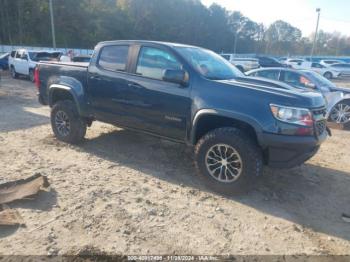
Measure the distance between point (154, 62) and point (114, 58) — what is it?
862mm

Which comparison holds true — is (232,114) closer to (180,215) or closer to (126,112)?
(180,215)

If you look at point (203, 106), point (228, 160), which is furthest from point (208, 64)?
point (228, 160)

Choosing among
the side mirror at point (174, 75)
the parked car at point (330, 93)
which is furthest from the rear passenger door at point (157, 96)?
the parked car at point (330, 93)

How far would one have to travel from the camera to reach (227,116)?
420cm

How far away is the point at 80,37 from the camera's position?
40156 millimetres

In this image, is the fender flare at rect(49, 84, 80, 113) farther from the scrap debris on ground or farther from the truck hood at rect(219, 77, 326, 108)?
the truck hood at rect(219, 77, 326, 108)

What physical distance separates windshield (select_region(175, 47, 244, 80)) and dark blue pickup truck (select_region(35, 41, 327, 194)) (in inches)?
0.8

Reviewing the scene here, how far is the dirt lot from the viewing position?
3281 millimetres

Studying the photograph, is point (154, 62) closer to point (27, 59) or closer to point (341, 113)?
point (341, 113)

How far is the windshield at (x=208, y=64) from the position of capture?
4.67 metres

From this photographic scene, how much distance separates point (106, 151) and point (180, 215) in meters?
2.56

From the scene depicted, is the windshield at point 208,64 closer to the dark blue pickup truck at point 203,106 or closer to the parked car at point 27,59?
the dark blue pickup truck at point 203,106

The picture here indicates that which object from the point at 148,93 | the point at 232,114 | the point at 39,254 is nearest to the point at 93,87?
the point at 148,93

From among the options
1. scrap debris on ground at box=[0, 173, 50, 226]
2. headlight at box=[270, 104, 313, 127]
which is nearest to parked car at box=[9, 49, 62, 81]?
scrap debris on ground at box=[0, 173, 50, 226]
